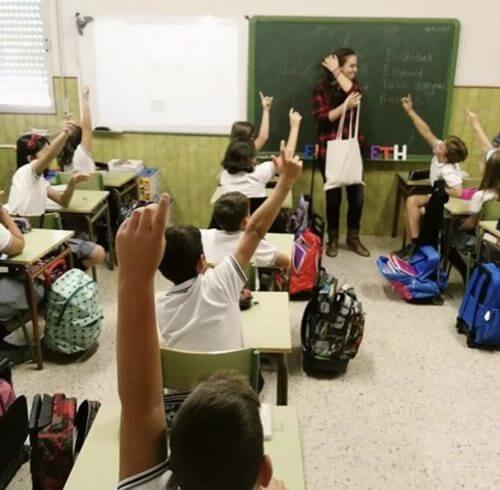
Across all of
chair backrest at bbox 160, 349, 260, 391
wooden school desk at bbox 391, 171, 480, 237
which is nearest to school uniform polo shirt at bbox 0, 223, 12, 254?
chair backrest at bbox 160, 349, 260, 391

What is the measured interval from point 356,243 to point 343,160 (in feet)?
2.57

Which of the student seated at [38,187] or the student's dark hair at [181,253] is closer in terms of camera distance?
the student's dark hair at [181,253]

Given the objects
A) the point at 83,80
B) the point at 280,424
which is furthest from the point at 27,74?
the point at 280,424

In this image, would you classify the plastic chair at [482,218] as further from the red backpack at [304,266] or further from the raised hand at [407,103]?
the raised hand at [407,103]

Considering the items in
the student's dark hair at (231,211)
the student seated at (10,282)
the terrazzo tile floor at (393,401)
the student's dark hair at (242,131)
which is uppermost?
the student's dark hair at (242,131)

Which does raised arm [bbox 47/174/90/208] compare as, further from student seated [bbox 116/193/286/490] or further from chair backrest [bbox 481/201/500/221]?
student seated [bbox 116/193/286/490]

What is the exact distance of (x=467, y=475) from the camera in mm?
2359

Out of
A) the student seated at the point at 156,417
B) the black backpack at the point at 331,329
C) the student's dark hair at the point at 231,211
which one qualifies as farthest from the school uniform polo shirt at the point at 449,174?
the student seated at the point at 156,417

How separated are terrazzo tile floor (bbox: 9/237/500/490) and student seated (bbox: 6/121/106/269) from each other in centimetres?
45

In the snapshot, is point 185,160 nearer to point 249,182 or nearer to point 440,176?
point 249,182

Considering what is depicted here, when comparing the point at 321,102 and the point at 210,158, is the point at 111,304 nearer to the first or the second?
the point at 210,158

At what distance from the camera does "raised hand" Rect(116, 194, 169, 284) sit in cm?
77

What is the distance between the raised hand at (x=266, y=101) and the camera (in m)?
4.99

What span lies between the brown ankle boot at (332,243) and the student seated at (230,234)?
195 cm
